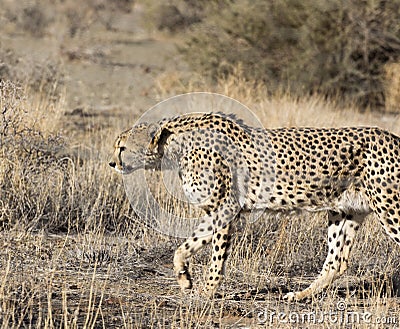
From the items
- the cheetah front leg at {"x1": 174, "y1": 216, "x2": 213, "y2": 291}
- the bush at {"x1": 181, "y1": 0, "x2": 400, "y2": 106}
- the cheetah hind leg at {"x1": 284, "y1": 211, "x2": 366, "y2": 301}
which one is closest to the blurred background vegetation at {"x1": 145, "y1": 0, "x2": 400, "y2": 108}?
the bush at {"x1": 181, "y1": 0, "x2": 400, "y2": 106}

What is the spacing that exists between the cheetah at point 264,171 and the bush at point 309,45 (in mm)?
7151

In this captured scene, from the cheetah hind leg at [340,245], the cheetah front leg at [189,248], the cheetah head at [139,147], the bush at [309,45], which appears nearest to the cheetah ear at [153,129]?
the cheetah head at [139,147]

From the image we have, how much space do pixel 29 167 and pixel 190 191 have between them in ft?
6.38

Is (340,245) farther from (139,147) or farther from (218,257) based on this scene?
(139,147)

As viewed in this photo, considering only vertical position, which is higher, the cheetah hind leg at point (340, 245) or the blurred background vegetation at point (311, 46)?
the blurred background vegetation at point (311, 46)

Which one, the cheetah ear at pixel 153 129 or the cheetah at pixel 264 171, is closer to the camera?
the cheetah at pixel 264 171

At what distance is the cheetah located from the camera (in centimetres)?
483

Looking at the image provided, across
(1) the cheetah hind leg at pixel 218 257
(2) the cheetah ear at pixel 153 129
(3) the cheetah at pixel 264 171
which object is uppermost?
(2) the cheetah ear at pixel 153 129

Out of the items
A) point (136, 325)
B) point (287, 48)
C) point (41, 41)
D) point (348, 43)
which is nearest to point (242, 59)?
point (287, 48)

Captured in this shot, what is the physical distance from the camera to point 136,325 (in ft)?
13.7

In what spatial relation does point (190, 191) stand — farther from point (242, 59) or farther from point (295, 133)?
point (242, 59)

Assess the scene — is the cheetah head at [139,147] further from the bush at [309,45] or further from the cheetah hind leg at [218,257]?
the bush at [309,45]

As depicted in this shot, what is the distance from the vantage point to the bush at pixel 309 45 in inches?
488

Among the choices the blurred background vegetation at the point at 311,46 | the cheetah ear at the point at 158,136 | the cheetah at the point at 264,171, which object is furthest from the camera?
the blurred background vegetation at the point at 311,46
